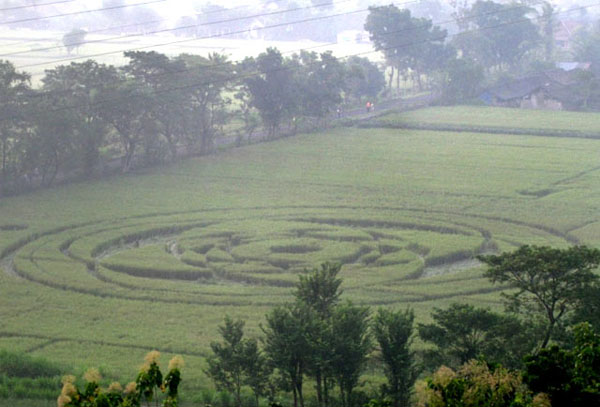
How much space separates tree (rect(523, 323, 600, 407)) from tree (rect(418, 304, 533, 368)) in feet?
23.0

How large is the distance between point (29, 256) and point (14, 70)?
18.5m

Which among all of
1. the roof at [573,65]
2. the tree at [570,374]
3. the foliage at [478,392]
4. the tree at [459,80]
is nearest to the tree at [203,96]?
the tree at [459,80]

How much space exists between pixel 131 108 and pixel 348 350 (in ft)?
127

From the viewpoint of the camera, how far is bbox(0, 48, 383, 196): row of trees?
175 feet

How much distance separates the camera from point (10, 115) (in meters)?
52.7

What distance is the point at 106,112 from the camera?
56656mm

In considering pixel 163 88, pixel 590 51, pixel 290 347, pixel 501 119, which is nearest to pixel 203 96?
pixel 163 88

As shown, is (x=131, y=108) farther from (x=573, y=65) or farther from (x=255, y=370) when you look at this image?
(x=573, y=65)

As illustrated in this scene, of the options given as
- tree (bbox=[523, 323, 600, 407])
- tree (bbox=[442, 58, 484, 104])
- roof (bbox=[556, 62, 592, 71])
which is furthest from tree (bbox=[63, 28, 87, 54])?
tree (bbox=[523, 323, 600, 407])

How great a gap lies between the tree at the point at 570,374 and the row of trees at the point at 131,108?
140 ft

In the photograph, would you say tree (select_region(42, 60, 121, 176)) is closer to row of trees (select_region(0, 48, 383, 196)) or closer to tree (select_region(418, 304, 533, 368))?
row of trees (select_region(0, 48, 383, 196))

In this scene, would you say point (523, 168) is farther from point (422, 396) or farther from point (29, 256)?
point (422, 396)

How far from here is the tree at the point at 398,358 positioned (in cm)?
2147

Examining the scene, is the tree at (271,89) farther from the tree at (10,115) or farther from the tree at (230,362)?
the tree at (230,362)
